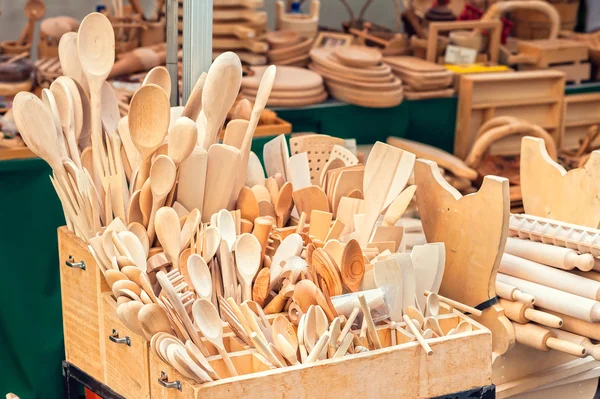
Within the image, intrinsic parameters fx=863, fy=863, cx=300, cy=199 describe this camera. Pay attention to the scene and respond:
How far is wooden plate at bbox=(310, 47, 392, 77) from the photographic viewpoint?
3.16 metres

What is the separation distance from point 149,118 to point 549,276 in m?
0.75

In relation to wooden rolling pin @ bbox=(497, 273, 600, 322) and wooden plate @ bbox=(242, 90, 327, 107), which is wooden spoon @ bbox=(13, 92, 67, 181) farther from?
wooden plate @ bbox=(242, 90, 327, 107)

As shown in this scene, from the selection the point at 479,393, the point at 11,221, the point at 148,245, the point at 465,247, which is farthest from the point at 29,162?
the point at 479,393

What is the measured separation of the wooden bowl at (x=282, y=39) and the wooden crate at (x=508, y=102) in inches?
27.0

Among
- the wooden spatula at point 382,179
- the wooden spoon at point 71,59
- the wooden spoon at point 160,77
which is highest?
the wooden spoon at point 71,59

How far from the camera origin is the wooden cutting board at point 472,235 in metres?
1.46

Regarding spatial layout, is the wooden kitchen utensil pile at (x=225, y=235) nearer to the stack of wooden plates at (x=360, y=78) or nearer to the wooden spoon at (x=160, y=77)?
the wooden spoon at (x=160, y=77)

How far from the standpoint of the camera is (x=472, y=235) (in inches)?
59.5

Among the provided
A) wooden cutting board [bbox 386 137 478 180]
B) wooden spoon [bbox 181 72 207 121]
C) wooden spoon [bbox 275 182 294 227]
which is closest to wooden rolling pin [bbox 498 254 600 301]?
wooden spoon [bbox 275 182 294 227]

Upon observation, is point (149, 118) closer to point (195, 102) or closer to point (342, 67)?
point (195, 102)

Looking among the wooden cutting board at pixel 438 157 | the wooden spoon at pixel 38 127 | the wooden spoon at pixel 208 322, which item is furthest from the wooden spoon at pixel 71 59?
the wooden cutting board at pixel 438 157

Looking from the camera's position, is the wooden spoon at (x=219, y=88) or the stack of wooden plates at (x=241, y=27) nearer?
the wooden spoon at (x=219, y=88)

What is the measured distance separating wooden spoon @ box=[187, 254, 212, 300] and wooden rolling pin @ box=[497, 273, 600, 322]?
57cm

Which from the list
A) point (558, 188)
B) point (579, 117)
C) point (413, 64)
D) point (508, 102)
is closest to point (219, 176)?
point (558, 188)
